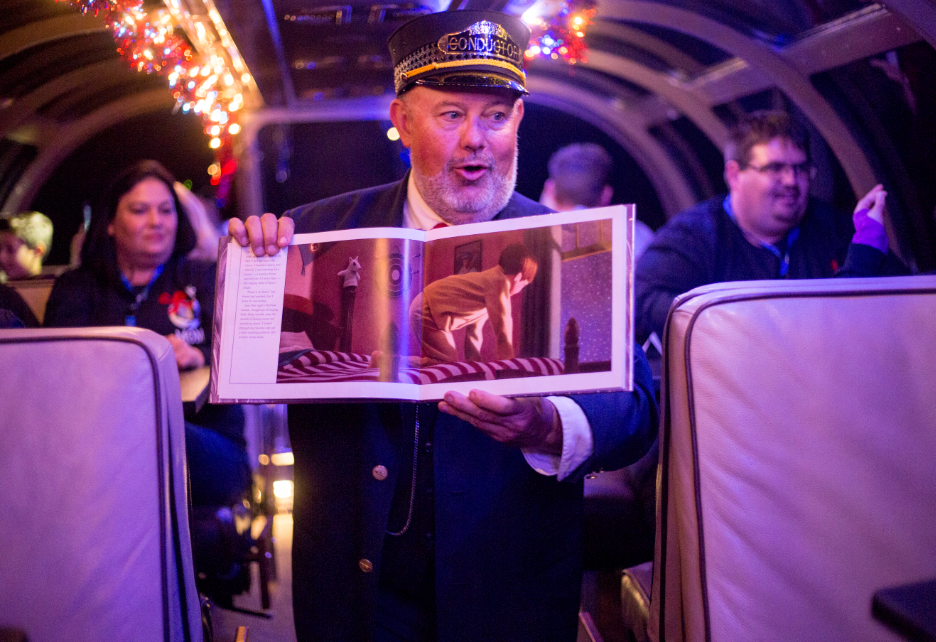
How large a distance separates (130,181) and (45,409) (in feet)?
6.59

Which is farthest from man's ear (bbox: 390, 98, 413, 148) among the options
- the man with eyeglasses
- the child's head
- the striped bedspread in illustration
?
the child's head

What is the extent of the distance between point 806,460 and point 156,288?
2460 mm

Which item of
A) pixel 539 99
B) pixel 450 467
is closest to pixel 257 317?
pixel 450 467

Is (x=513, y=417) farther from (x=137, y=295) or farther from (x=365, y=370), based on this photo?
(x=137, y=295)

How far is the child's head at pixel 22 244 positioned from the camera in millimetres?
3717

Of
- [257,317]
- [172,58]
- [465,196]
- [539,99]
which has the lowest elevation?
[257,317]

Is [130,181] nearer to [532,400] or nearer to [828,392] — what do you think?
[532,400]

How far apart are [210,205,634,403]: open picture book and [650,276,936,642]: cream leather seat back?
17cm

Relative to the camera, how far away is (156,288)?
2672 mm

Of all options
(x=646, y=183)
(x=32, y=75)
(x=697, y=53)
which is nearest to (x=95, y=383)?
(x=32, y=75)

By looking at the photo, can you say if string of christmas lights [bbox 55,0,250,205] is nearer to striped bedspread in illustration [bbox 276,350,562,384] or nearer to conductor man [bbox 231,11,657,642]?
conductor man [bbox 231,11,657,642]

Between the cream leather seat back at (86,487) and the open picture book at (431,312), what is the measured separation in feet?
0.62

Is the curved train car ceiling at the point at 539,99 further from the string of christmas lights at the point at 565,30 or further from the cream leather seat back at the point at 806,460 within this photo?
the cream leather seat back at the point at 806,460

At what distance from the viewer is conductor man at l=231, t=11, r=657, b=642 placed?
1.41 meters
